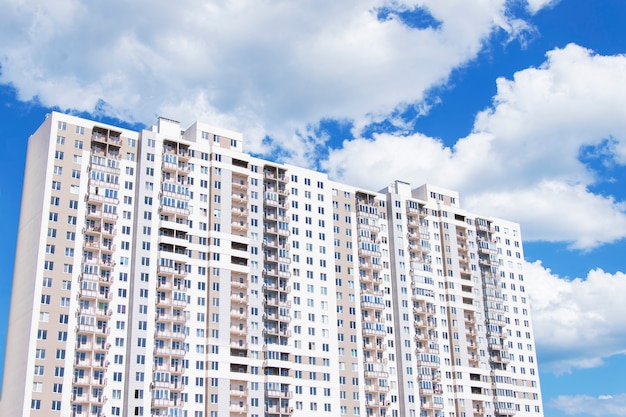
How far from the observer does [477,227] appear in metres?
163

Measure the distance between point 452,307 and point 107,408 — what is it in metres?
70.9

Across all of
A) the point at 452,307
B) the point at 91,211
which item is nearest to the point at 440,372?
the point at 452,307

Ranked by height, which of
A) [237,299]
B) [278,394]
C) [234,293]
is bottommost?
[278,394]

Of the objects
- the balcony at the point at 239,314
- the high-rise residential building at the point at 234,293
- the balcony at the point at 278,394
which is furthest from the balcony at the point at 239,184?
the balcony at the point at 278,394

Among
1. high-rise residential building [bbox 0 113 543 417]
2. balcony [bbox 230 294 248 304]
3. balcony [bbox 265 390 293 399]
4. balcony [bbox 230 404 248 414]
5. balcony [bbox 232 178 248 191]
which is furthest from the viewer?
balcony [bbox 232 178 248 191]

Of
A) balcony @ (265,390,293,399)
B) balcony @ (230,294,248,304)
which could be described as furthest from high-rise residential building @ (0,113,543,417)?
balcony @ (230,294,248,304)

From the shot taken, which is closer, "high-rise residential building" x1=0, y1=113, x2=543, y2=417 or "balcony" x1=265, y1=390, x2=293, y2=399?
"high-rise residential building" x1=0, y1=113, x2=543, y2=417

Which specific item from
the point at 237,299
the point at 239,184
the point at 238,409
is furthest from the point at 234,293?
the point at 239,184

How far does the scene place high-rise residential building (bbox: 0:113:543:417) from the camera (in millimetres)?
108938

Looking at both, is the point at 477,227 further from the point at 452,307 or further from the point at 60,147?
the point at 60,147

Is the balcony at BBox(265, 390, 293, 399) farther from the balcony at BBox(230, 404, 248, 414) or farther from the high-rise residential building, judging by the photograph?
the balcony at BBox(230, 404, 248, 414)

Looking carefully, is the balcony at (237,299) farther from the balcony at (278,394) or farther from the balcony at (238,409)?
the balcony at (238,409)

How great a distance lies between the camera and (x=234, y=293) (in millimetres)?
124188

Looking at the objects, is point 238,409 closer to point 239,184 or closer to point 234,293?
point 234,293
